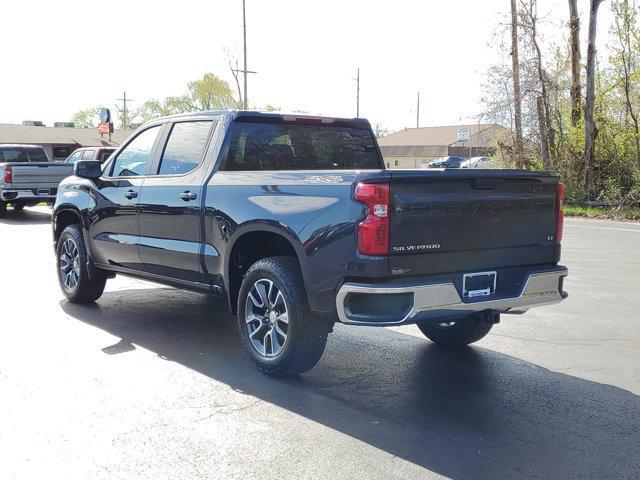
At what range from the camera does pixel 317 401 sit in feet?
15.9

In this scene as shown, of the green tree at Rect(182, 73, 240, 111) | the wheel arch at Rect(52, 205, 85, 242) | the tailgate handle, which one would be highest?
the green tree at Rect(182, 73, 240, 111)

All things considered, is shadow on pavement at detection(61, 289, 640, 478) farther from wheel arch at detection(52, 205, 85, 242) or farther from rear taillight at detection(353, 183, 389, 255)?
wheel arch at detection(52, 205, 85, 242)

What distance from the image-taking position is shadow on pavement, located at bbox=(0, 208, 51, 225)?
18516 millimetres

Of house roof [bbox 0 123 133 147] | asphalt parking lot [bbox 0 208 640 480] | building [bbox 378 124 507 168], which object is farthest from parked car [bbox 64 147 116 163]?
building [bbox 378 124 507 168]

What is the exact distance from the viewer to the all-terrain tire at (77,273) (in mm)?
7707

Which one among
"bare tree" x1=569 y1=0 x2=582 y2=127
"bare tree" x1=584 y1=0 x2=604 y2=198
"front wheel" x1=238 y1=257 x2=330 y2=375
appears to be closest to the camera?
"front wheel" x1=238 y1=257 x2=330 y2=375

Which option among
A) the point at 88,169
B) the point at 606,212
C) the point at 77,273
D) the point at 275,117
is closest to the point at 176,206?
the point at 275,117

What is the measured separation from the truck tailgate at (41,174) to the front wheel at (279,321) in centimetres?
1498

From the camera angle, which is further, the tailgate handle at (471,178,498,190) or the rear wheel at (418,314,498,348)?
the rear wheel at (418,314,498,348)

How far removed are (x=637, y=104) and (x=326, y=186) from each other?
68.9 ft

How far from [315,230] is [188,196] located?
165cm

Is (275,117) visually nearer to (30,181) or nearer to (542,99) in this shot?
(30,181)

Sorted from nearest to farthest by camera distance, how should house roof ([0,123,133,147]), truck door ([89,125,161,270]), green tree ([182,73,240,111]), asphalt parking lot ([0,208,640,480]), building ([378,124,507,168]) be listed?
asphalt parking lot ([0,208,640,480]), truck door ([89,125,161,270]), house roof ([0,123,133,147]), green tree ([182,73,240,111]), building ([378,124,507,168])

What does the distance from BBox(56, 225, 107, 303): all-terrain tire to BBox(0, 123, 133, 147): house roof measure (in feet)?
167
